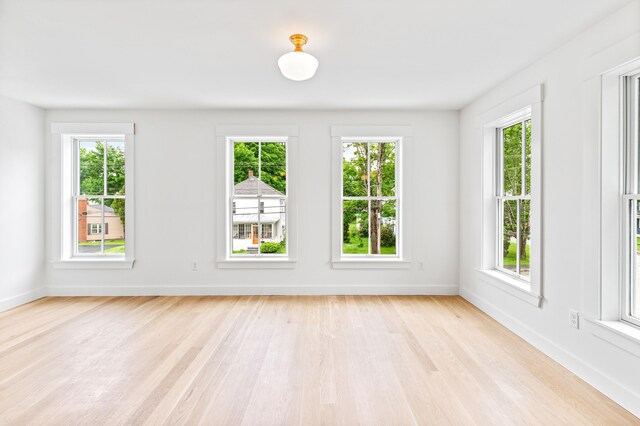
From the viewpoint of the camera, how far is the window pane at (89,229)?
15.8ft

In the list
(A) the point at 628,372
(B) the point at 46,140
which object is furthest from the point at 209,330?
(B) the point at 46,140

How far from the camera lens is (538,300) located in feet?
9.84

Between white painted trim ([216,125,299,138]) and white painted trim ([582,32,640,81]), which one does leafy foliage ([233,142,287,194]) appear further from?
→ white painted trim ([582,32,640,81])

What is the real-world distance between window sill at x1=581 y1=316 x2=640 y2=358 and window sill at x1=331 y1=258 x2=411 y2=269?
2.39 metres

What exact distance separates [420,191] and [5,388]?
4524mm

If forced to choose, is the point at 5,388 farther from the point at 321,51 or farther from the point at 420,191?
the point at 420,191

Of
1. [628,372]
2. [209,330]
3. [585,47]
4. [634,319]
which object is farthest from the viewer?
[209,330]

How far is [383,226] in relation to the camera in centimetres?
486

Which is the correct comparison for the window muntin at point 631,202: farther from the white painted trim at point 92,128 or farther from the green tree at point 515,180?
the white painted trim at point 92,128

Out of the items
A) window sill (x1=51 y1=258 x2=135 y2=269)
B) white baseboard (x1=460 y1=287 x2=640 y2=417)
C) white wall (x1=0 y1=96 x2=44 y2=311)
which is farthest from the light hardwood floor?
window sill (x1=51 y1=258 x2=135 y2=269)

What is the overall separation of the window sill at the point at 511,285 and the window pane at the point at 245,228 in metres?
2.97

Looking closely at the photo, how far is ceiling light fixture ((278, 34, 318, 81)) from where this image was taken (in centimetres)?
253

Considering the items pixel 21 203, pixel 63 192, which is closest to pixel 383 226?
pixel 63 192

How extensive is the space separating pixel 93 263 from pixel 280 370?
11.6 feet
